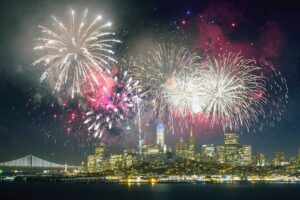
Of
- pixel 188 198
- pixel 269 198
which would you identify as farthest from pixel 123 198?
pixel 269 198

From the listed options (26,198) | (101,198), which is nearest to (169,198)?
(101,198)

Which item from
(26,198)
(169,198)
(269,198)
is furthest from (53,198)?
(269,198)

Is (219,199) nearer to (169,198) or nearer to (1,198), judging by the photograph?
(169,198)

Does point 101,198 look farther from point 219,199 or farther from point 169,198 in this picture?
point 219,199

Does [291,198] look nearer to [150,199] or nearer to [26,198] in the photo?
[150,199]

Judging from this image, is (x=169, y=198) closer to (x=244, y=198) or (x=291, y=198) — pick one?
(x=244, y=198)
